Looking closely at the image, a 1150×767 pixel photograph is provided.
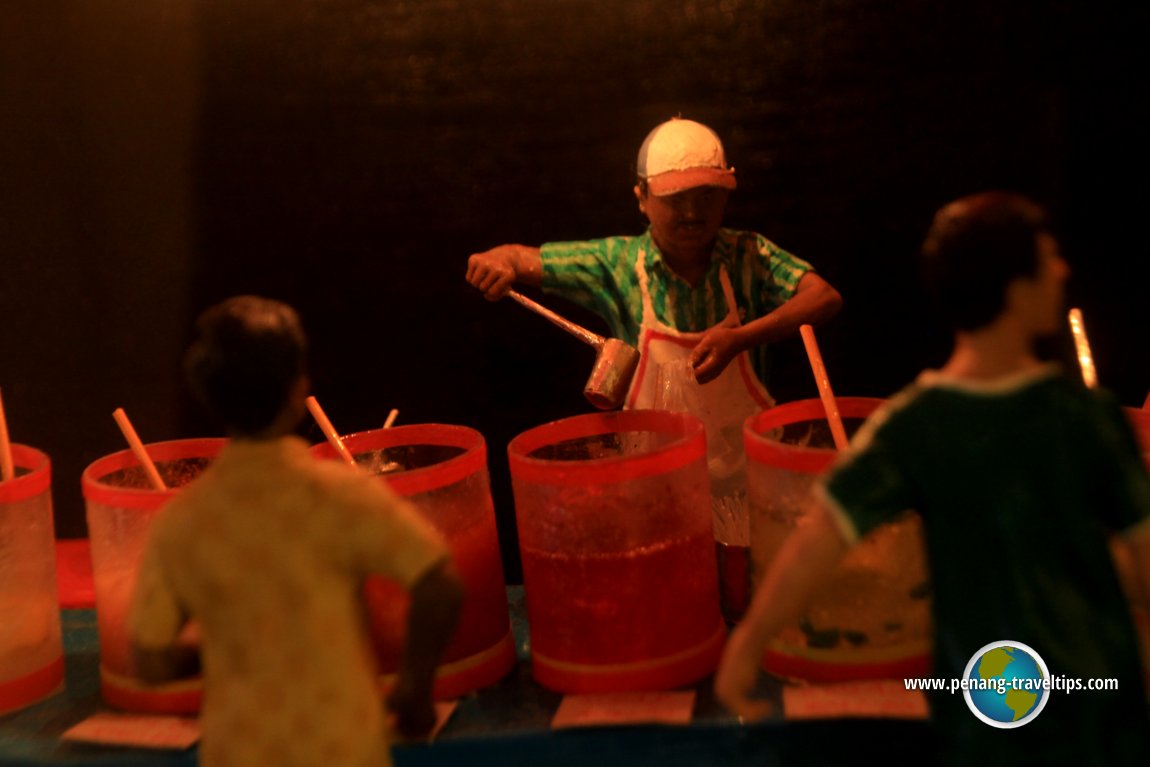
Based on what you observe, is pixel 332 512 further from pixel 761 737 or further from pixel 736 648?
pixel 761 737

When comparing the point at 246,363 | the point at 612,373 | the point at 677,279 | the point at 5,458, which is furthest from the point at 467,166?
the point at 246,363

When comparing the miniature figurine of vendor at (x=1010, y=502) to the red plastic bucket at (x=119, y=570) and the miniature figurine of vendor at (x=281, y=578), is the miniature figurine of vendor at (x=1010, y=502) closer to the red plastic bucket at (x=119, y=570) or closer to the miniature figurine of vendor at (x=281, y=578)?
the miniature figurine of vendor at (x=281, y=578)

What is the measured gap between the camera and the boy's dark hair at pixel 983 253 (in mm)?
1421

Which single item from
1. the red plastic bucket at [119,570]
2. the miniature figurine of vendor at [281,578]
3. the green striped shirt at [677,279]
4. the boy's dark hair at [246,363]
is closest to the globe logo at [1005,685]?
the miniature figurine of vendor at [281,578]

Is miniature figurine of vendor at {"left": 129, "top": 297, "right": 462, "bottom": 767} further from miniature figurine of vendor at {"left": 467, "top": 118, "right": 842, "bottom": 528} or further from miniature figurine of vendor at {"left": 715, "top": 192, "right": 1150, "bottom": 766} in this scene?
miniature figurine of vendor at {"left": 467, "top": 118, "right": 842, "bottom": 528}

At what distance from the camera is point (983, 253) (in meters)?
1.42

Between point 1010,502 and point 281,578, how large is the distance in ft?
2.92

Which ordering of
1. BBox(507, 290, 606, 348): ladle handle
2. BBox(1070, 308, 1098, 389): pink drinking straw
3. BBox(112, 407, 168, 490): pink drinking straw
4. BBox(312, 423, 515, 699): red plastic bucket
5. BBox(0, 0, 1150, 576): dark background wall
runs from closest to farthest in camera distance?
BBox(1070, 308, 1098, 389): pink drinking straw → BBox(312, 423, 515, 699): red plastic bucket → BBox(112, 407, 168, 490): pink drinking straw → BBox(507, 290, 606, 348): ladle handle → BBox(0, 0, 1150, 576): dark background wall

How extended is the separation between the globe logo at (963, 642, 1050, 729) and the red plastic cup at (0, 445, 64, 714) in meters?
1.74

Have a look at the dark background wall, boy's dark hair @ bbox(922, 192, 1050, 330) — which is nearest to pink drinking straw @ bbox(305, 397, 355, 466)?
the dark background wall

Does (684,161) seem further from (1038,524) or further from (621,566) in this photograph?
(1038,524)

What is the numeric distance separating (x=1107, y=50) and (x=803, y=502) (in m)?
1.45

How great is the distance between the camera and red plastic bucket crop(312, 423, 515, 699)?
210 cm

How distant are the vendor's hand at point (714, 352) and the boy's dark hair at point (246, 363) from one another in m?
1.04
